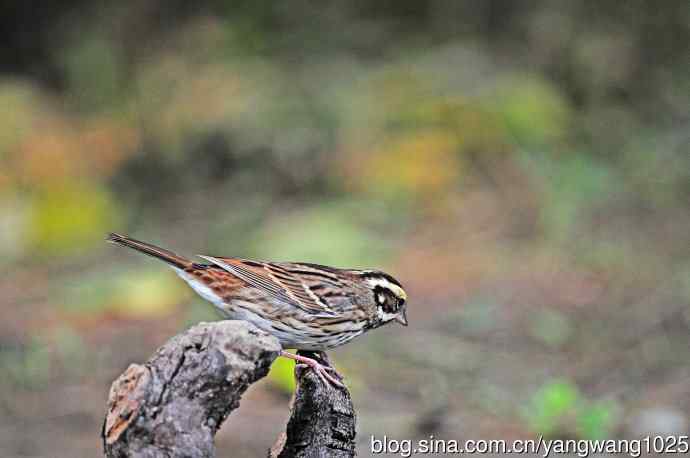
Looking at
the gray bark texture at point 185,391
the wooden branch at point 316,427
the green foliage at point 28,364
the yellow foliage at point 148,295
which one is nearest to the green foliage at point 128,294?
the yellow foliage at point 148,295

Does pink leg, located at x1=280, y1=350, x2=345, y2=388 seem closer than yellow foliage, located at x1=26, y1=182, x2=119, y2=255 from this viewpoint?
Yes

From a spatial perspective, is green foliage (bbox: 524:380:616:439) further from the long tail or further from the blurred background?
the long tail

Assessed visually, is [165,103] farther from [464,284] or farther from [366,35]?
[464,284]

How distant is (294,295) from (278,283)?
87 millimetres

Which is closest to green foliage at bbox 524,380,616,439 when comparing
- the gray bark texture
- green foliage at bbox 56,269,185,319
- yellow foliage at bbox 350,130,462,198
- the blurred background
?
the blurred background

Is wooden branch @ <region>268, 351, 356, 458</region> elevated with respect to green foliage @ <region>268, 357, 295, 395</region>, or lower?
lower

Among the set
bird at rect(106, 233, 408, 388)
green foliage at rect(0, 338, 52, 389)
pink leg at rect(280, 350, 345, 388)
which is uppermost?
green foliage at rect(0, 338, 52, 389)

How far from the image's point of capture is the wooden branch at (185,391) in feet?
10.1

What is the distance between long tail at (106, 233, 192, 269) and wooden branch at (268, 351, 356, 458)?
964 mm

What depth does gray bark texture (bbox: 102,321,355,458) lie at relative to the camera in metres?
3.07

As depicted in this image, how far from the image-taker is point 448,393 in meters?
7.07

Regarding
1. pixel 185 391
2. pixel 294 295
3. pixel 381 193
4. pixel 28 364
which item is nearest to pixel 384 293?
pixel 294 295

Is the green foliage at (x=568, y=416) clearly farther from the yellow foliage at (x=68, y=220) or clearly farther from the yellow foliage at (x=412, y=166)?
the yellow foliage at (x=68, y=220)

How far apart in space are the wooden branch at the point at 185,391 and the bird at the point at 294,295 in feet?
3.98
